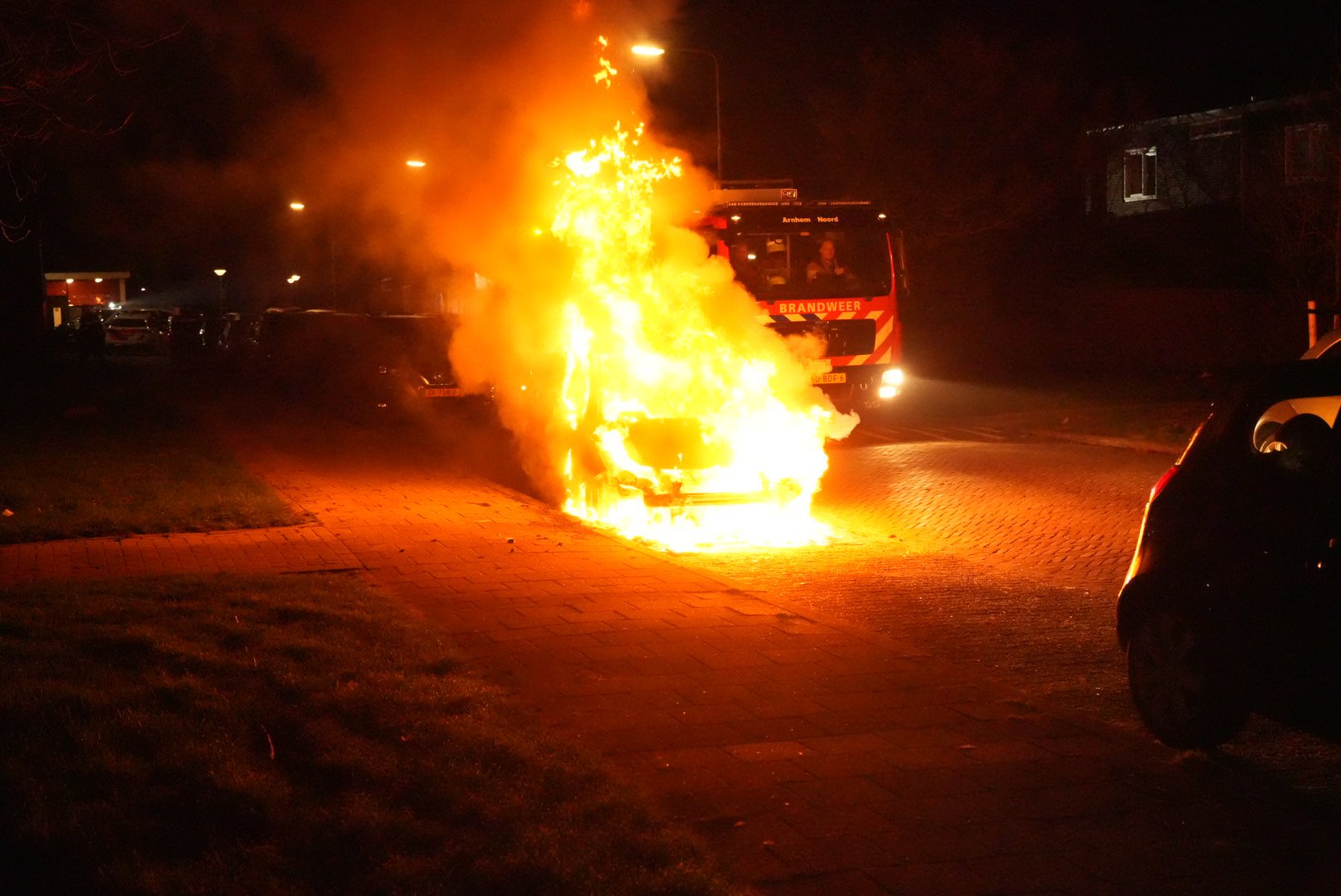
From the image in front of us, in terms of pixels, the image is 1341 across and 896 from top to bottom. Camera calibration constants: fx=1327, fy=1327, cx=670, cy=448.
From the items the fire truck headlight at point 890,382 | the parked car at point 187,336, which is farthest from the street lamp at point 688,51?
the parked car at point 187,336

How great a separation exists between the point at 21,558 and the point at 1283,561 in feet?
25.8

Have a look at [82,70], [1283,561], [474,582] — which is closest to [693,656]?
[474,582]

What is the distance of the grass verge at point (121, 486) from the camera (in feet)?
33.6

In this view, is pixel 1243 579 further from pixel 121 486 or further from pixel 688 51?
pixel 688 51

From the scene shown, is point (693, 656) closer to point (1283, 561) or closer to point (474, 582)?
point (474, 582)

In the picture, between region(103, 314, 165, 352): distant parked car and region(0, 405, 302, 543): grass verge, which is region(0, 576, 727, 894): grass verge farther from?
region(103, 314, 165, 352): distant parked car

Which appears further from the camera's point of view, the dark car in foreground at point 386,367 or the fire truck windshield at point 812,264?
the dark car in foreground at point 386,367

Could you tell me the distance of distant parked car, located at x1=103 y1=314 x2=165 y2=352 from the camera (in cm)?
4822

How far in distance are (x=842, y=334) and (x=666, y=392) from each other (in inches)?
238

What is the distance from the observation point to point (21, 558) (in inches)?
355

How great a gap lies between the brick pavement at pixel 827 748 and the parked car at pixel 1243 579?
317 millimetres

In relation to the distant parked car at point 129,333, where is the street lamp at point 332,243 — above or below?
above

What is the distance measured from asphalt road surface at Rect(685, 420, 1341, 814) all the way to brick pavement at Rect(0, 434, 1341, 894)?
0.33 metres

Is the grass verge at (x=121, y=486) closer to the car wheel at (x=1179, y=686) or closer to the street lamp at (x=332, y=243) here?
the street lamp at (x=332, y=243)
